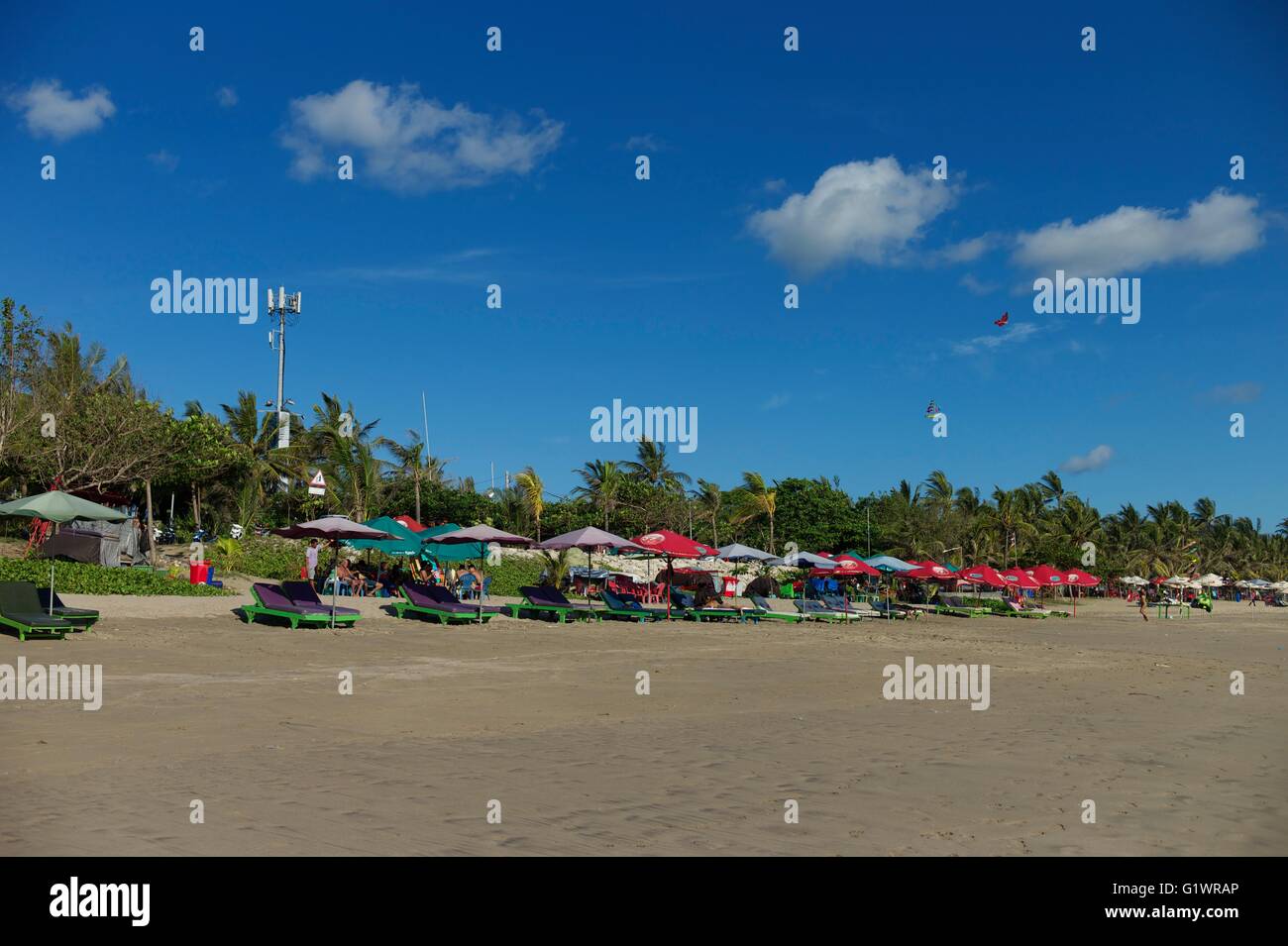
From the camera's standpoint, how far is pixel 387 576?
28.5 m

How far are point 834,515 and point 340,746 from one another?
49816 millimetres

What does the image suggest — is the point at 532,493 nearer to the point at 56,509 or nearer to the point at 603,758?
the point at 56,509

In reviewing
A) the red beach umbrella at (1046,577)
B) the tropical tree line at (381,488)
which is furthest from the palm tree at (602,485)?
the red beach umbrella at (1046,577)

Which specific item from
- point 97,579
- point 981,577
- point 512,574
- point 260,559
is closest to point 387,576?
point 260,559

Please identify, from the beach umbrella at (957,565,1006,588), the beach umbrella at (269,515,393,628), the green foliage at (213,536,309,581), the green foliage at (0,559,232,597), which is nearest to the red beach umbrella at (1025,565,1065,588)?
the beach umbrella at (957,565,1006,588)

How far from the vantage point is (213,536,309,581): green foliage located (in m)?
28.4

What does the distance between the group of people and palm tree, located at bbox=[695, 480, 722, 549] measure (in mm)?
22600

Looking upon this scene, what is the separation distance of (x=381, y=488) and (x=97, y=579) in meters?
20.0

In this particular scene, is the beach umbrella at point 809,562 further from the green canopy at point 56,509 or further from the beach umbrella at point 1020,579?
the green canopy at point 56,509

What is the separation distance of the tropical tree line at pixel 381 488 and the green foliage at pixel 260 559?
3.07 m

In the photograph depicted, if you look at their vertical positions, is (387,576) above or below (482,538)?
below

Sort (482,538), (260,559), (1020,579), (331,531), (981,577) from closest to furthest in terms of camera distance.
Result: (331,531) → (482,538) → (260,559) → (981,577) → (1020,579)

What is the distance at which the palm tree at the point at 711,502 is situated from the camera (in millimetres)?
51406
